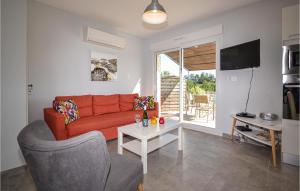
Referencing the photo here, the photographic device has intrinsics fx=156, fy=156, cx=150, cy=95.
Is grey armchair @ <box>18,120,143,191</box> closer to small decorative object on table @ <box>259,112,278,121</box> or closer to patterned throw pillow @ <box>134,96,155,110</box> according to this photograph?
small decorative object on table @ <box>259,112,278,121</box>

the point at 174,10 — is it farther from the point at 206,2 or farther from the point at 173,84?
the point at 173,84

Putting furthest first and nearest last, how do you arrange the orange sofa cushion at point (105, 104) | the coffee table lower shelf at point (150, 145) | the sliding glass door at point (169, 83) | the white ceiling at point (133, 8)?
the sliding glass door at point (169, 83)
the orange sofa cushion at point (105, 104)
the white ceiling at point (133, 8)
the coffee table lower shelf at point (150, 145)

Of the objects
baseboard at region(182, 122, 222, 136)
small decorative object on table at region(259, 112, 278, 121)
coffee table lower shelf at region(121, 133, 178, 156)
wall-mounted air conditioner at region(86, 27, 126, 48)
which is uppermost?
wall-mounted air conditioner at region(86, 27, 126, 48)

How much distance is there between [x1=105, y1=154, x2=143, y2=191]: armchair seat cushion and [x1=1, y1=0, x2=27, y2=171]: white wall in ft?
5.06

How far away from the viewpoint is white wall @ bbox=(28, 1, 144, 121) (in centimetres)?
289

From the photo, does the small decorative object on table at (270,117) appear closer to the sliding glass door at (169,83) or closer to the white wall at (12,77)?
the sliding glass door at (169,83)

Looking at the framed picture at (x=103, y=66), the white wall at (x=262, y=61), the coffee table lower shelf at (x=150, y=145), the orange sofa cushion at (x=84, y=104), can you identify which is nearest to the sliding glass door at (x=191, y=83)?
the white wall at (x=262, y=61)

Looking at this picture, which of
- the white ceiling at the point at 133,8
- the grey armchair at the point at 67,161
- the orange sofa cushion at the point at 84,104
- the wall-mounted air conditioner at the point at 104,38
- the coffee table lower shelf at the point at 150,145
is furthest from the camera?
the wall-mounted air conditioner at the point at 104,38

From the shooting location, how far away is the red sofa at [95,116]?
2400 mm

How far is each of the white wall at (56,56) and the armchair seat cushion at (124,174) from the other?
7.97 feet

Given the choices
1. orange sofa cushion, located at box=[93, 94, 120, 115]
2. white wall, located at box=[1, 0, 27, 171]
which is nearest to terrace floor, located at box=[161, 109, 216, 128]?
orange sofa cushion, located at box=[93, 94, 120, 115]

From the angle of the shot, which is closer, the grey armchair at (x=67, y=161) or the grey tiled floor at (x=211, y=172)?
the grey armchair at (x=67, y=161)

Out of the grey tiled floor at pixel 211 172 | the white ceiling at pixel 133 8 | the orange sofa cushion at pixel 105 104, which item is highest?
the white ceiling at pixel 133 8

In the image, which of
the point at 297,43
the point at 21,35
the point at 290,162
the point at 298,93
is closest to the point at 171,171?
the point at 290,162
